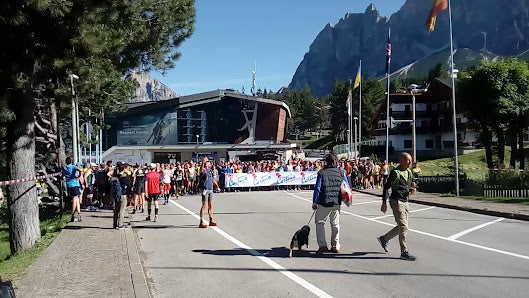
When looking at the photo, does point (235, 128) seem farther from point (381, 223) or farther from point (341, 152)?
point (381, 223)

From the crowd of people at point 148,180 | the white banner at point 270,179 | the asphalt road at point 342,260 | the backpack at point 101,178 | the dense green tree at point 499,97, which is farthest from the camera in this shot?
the dense green tree at point 499,97

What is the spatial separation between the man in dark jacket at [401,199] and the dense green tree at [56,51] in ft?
20.6

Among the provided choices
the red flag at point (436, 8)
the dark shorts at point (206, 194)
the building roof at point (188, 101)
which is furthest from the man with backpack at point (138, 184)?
the building roof at point (188, 101)

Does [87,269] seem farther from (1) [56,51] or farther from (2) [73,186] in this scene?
(2) [73,186]

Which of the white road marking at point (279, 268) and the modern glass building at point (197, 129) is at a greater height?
the modern glass building at point (197, 129)

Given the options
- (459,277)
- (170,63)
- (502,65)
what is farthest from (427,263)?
(502,65)

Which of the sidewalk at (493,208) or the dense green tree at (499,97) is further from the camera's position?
the dense green tree at (499,97)

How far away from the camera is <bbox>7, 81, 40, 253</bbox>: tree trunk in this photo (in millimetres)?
11328

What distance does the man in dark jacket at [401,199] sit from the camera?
29.1 feet

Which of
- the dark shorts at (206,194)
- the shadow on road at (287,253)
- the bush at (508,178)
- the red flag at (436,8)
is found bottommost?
the shadow on road at (287,253)

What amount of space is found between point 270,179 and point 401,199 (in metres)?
20.3

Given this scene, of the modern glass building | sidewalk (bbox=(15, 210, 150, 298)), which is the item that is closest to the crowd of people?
sidewalk (bbox=(15, 210, 150, 298))

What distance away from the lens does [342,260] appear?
8.80 metres

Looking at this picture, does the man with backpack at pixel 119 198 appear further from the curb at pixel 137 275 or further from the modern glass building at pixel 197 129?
the modern glass building at pixel 197 129
